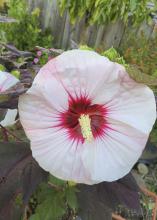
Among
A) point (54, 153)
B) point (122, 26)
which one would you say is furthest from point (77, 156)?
point (122, 26)

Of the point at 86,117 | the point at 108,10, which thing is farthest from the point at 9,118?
the point at 108,10

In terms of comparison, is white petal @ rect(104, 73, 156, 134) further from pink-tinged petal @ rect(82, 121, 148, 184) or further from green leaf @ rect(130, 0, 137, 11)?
green leaf @ rect(130, 0, 137, 11)

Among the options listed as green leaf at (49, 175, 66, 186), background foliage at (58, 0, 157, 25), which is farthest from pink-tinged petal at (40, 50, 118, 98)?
background foliage at (58, 0, 157, 25)

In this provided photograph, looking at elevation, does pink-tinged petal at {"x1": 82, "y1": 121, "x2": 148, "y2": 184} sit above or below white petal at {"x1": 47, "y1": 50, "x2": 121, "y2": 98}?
below

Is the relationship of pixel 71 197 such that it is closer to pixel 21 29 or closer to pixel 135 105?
→ pixel 135 105

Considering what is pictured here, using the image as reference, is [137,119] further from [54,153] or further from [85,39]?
[85,39]

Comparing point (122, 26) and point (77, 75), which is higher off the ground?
point (77, 75)

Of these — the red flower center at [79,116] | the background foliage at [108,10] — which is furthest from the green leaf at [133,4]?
the red flower center at [79,116]

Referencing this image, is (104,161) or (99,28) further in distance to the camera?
(99,28)
